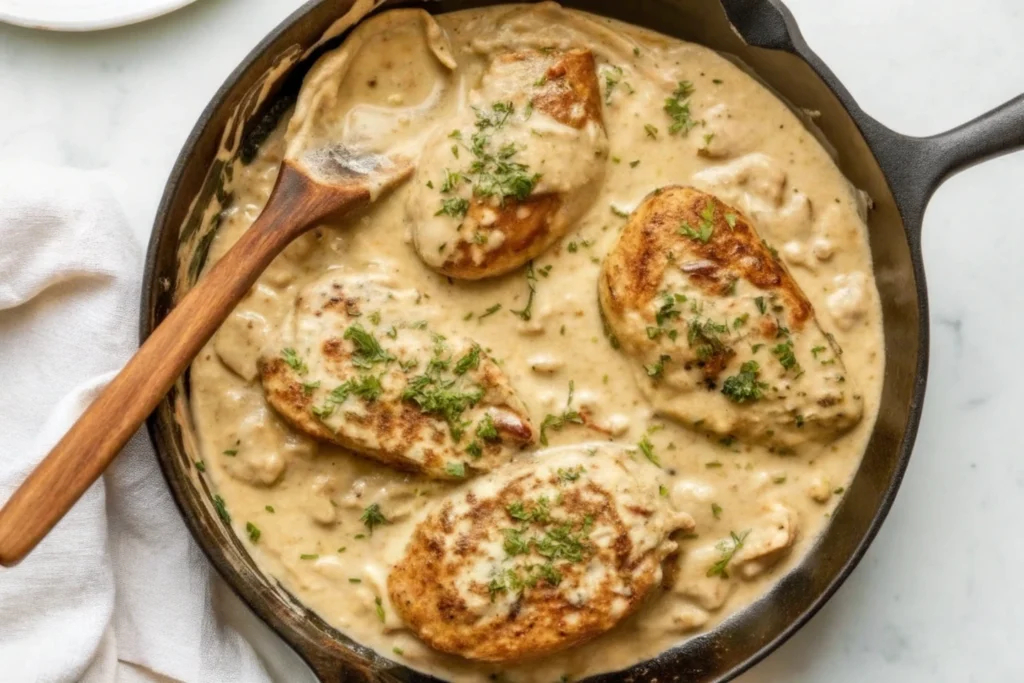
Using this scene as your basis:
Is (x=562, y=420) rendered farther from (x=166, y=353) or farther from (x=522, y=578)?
(x=166, y=353)

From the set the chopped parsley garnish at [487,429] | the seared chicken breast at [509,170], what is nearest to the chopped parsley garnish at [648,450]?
the chopped parsley garnish at [487,429]

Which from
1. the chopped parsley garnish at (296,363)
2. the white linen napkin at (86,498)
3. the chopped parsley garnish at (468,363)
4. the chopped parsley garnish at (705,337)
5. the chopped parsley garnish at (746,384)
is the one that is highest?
the chopped parsley garnish at (705,337)

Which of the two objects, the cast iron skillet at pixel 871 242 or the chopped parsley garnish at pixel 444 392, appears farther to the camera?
the chopped parsley garnish at pixel 444 392

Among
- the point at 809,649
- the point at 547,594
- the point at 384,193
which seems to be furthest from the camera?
the point at 809,649

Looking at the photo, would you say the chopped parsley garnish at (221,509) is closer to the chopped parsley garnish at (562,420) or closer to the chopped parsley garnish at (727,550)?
the chopped parsley garnish at (562,420)

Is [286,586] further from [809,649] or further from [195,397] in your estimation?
[809,649]

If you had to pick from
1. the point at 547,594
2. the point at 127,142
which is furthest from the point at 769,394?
the point at 127,142

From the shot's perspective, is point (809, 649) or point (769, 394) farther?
point (809, 649)
